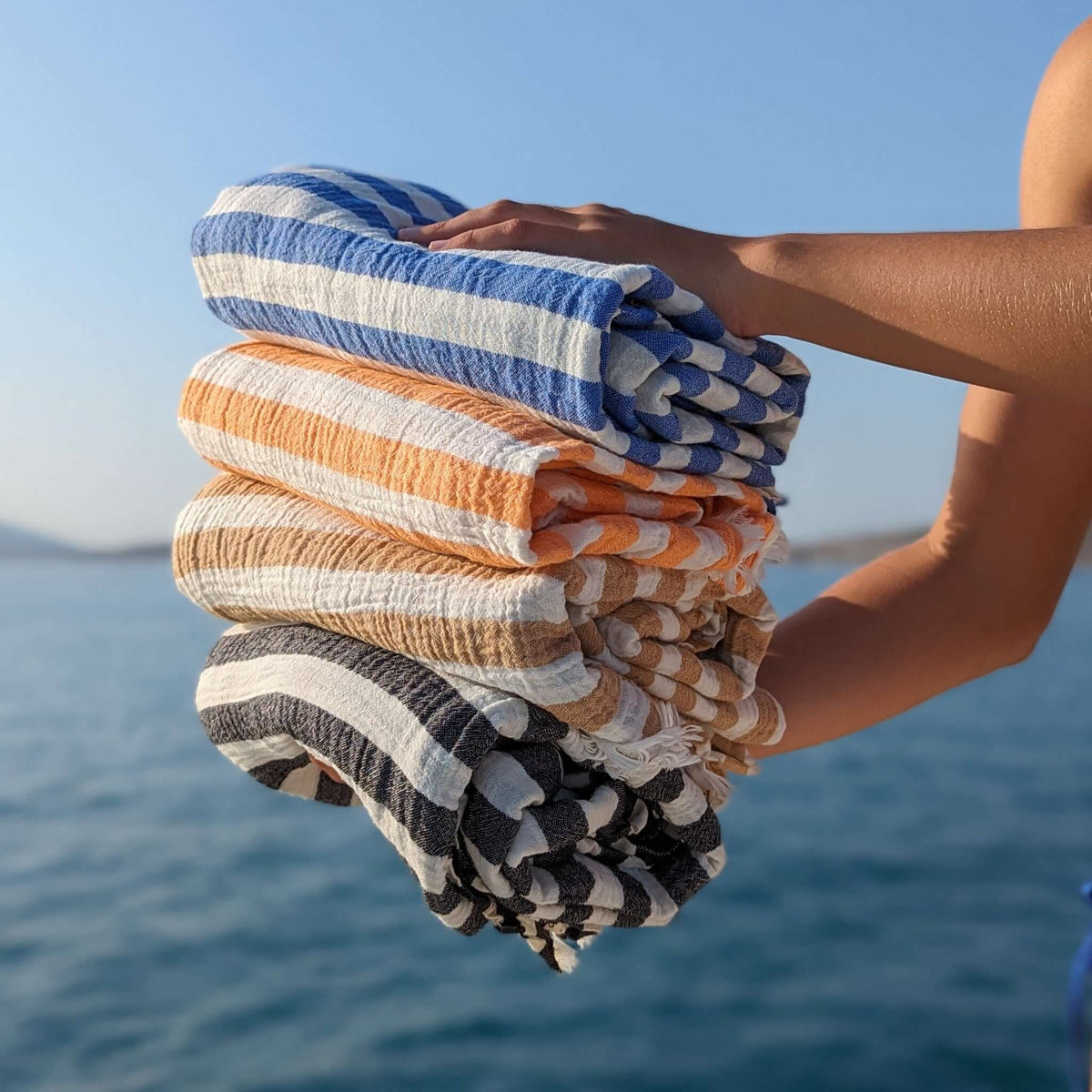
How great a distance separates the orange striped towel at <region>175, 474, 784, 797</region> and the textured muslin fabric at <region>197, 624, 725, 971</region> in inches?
0.8

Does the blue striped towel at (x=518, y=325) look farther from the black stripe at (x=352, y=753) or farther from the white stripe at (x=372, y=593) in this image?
the black stripe at (x=352, y=753)

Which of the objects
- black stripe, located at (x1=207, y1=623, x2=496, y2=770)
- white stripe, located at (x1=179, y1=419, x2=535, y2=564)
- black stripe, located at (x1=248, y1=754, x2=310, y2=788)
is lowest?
black stripe, located at (x1=248, y1=754, x2=310, y2=788)

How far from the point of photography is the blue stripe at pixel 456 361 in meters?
0.64

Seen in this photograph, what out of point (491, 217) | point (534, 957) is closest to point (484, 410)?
point (491, 217)

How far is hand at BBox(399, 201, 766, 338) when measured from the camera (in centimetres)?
71

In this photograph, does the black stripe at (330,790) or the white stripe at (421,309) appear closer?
the white stripe at (421,309)

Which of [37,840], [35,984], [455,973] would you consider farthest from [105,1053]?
[37,840]

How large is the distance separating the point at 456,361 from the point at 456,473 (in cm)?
7

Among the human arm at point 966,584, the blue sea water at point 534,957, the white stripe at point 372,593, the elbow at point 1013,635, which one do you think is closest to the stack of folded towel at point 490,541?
the white stripe at point 372,593

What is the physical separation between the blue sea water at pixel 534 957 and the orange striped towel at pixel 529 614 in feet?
30.9

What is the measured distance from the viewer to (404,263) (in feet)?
2.31

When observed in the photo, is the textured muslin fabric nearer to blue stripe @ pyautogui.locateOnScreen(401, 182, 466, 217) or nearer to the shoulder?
blue stripe @ pyautogui.locateOnScreen(401, 182, 466, 217)

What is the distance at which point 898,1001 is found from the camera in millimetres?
13508

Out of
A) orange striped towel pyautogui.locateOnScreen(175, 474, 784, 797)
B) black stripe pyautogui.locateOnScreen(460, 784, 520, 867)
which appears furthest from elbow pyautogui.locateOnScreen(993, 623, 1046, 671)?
black stripe pyautogui.locateOnScreen(460, 784, 520, 867)
